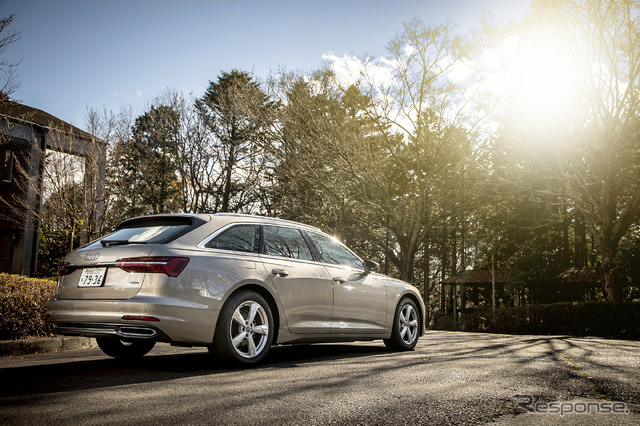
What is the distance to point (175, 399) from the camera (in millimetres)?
3705

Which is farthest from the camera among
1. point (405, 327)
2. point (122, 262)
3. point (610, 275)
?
point (610, 275)

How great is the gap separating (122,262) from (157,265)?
380 millimetres

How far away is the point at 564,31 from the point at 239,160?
19.2 metres

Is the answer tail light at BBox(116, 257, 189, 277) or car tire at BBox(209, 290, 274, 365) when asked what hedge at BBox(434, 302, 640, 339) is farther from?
tail light at BBox(116, 257, 189, 277)

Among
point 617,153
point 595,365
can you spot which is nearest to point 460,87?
point 617,153

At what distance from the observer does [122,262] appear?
5105mm

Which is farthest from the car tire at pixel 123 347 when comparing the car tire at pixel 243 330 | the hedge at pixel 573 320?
the hedge at pixel 573 320

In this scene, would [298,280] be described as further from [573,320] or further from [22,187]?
[573,320]

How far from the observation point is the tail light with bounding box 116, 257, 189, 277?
4.97 m

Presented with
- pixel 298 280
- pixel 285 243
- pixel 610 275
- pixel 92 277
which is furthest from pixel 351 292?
pixel 610 275

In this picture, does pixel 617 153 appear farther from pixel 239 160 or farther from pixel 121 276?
pixel 239 160

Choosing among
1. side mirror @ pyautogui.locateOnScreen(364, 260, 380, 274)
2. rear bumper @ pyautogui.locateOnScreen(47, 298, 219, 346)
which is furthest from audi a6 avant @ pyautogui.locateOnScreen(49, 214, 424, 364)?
side mirror @ pyautogui.locateOnScreen(364, 260, 380, 274)

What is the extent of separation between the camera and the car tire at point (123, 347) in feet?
20.3

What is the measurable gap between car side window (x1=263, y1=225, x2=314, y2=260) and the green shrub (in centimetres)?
392
